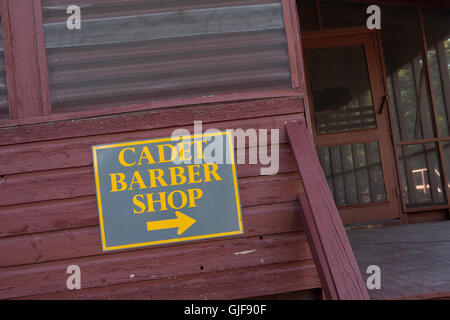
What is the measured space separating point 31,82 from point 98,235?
1.03m

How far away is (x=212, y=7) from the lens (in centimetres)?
271

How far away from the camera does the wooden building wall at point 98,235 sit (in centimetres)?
248

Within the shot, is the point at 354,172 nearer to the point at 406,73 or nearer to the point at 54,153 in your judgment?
the point at 406,73

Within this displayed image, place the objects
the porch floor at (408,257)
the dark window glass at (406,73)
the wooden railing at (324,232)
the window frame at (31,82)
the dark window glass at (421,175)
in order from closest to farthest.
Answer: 1. the wooden railing at (324,232)
2. the porch floor at (408,257)
3. the window frame at (31,82)
4. the dark window glass at (421,175)
5. the dark window glass at (406,73)

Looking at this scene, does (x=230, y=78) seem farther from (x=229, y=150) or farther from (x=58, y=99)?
(x=58, y=99)

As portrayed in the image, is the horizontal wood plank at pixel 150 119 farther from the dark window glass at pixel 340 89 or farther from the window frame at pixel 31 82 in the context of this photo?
the dark window glass at pixel 340 89

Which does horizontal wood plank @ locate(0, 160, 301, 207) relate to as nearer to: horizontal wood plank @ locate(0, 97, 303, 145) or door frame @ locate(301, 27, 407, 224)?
horizontal wood plank @ locate(0, 97, 303, 145)

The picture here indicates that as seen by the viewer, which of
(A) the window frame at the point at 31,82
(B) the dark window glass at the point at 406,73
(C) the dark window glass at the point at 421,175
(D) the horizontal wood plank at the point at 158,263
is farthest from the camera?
(B) the dark window glass at the point at 406,73

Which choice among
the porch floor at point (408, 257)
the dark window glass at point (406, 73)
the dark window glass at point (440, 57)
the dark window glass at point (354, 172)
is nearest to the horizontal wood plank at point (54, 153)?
the porch floor at point (408, 257)

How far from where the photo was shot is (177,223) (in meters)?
2.53

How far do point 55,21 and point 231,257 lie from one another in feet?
6.01

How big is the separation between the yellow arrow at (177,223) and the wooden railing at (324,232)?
69 cm

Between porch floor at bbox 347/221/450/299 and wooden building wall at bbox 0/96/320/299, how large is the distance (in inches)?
20.0
